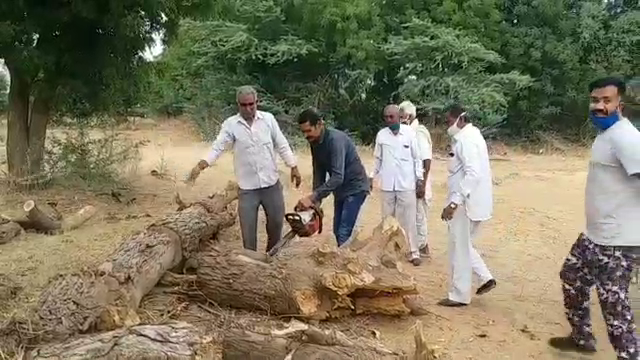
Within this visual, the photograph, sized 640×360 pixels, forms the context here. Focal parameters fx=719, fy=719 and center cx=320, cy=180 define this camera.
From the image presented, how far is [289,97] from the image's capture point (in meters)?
21.0

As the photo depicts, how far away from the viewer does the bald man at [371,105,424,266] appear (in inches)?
275

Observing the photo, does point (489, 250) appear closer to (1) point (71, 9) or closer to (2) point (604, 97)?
(2) point (604, 97)

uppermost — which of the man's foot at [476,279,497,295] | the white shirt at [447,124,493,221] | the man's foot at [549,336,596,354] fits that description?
the white shirt at [447,124,493,221]

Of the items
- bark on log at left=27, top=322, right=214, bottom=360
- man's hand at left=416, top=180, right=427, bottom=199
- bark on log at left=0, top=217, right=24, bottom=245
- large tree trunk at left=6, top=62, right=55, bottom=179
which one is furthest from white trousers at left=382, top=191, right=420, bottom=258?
large tree trunk at left=6, top=62, right=55, bottom=179

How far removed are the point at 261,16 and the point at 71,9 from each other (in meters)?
11.2

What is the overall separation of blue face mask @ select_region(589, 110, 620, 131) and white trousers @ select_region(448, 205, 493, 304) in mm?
1385

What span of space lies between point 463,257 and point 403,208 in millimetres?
1471

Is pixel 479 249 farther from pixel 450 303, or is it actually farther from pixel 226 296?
pixel 226 296

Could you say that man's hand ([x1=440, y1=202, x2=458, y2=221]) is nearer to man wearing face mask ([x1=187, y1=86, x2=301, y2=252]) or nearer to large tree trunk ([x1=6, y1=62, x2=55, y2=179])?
man wearing face mask ([x1=187, y1=86, x2=301, y2=252])

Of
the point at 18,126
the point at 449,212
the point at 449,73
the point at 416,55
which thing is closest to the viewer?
the point at 449,212

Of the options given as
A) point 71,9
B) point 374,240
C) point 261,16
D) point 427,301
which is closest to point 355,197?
point 374,240

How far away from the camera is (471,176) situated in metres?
5.57

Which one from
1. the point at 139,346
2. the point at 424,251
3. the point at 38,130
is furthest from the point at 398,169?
the point at 38,130

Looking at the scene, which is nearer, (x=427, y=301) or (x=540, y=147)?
(x=427, y=301)
